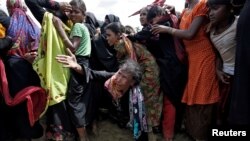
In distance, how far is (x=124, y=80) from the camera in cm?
354

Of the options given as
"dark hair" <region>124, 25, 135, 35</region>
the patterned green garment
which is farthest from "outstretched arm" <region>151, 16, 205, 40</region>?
"dark hair" <region>124, 25, 135, 35</region>

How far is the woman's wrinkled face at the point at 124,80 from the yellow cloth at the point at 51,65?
597 millimetres

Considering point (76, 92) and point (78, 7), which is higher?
point (78, 7)

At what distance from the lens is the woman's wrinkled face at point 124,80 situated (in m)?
3.53

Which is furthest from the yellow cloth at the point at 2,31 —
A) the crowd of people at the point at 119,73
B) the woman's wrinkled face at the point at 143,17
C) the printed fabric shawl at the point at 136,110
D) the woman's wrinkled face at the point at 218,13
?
the woman's wrinkled face at the point at 218,13

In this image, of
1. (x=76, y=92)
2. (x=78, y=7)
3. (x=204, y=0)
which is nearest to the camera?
(x=204, y=0)

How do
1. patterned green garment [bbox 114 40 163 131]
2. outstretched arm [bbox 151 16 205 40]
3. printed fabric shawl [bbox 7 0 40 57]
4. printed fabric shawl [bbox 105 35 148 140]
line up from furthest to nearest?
printed fabric shawl [bbox 7 0 40 57]
patterned green garment [bbox 114 40 163 131]
printed fabric shawl [bbox 105 35 148 140]
outstretched arm [bbox 151 16 205 40]

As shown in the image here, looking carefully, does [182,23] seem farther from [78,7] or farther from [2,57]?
[2,57]

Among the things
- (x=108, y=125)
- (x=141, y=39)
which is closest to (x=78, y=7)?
(x=141, y=39)

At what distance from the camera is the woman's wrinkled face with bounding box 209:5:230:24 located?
10.7 ft

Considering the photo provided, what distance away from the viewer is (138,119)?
11.7ft

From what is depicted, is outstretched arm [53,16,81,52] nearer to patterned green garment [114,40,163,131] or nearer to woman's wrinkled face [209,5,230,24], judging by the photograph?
patterned green garment [114,40,163,131]

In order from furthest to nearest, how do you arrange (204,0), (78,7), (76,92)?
(78,7) → (76,92) → (204,0)

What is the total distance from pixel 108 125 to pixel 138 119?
0.62 meters
